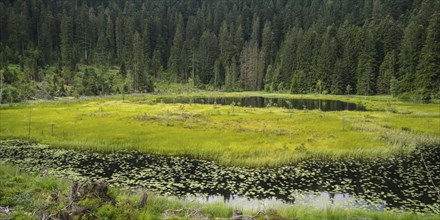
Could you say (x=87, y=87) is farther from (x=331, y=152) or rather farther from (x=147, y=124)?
(x=331, y=152)

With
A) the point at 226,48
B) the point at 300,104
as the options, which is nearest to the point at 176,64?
the point at 226,48

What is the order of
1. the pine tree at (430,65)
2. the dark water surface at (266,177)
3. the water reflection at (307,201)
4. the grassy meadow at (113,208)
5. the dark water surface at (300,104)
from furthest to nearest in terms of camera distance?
the pine tree at (430,65)
the dark water surface at (300,104)
the dark water surface at (266,177)
the water reflection at (307,201)
the grassy meadow at (113,208)

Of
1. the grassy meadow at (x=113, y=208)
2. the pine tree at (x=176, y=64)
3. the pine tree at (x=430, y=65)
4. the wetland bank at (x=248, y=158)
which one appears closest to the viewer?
the grassy meadow at (x=113, y=208)

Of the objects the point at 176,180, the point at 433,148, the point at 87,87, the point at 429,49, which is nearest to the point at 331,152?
the point at 433,148

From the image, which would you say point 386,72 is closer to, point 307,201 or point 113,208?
point 307,201

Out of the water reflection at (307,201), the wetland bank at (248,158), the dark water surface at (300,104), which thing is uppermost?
the dark water surface at (300,104)

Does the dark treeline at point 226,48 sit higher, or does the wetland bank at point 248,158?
the dark treeline at point 226,48

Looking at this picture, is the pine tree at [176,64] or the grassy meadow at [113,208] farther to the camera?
the pine tree at [176,64]

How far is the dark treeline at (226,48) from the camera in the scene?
8881cm

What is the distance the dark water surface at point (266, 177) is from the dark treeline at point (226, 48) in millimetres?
48786

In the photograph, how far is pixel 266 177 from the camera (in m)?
22.4

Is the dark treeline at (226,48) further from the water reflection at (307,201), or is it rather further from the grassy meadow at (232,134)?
the water reflection at (307,201)

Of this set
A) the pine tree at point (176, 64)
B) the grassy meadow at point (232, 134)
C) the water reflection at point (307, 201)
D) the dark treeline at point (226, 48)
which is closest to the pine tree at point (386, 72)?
the dark treeline at point (226, 48)

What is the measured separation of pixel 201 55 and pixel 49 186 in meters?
134
